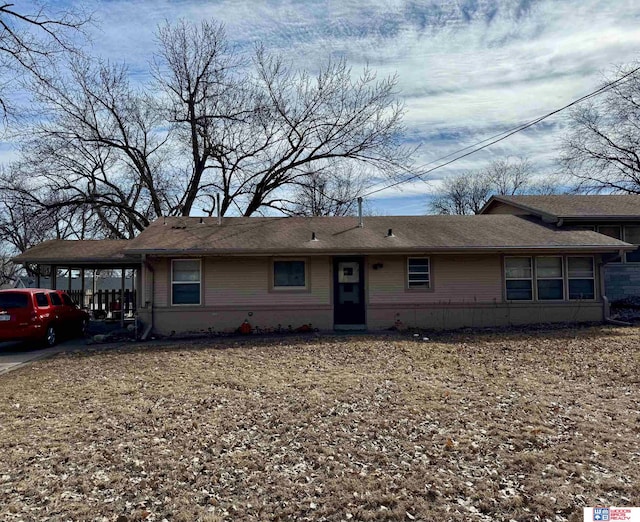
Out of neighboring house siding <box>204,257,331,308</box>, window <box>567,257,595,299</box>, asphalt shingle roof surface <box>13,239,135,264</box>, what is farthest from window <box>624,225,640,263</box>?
asphalt shingle roof surface <box>13,239,135,264</box>

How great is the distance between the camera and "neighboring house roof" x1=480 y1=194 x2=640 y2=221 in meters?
17.9

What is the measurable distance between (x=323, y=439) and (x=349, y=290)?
982cm

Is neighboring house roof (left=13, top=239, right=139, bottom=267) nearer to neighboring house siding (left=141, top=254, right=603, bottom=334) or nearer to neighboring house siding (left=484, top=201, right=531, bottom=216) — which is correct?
neighboring house siding (left=141, top=254, right=603, bottom=334)

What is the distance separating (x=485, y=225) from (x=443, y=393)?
1076 cm

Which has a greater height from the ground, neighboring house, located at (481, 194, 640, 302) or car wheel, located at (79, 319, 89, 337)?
neighboring house, located at (481, 194, 640, 302)

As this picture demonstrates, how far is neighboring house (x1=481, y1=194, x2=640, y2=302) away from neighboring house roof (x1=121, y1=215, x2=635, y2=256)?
1232 mm

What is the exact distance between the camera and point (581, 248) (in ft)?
48.2

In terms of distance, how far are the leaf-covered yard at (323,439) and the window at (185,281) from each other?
471 centimetres

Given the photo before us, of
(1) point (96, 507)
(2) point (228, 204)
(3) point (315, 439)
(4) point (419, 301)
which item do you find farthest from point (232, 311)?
(2) point (228, 204)

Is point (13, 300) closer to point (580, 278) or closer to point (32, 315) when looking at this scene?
point (32, 315)

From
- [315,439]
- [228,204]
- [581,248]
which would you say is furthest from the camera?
[228,204]

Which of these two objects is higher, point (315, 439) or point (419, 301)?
point (419, 301)

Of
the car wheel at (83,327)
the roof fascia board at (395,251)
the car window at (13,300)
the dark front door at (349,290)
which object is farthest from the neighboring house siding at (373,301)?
the car window at (13,300)

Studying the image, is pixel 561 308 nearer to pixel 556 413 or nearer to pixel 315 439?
pixel 556 413
